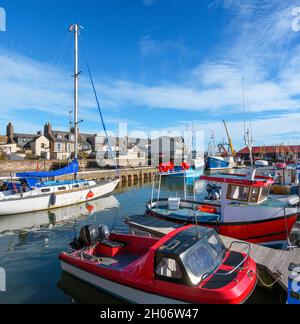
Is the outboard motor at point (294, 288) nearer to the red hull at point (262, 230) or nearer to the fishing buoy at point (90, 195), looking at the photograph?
the red hull at point (262, 230)

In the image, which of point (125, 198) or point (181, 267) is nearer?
point (181, 267)

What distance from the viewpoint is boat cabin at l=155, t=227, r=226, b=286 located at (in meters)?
6.94

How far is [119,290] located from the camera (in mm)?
8180

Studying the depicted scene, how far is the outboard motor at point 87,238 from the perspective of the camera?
10.6m

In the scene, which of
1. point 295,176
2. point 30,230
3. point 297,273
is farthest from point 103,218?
point 295,176

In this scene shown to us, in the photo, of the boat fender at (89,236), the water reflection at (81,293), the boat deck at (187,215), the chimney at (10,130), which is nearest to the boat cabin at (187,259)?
the water reflection at (81,293)

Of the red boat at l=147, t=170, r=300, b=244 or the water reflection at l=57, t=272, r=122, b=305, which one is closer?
the water reflection at l=57, t=272, r=122, b=305

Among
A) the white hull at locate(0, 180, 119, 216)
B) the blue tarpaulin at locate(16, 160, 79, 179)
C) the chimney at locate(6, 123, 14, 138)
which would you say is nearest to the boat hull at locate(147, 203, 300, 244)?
the white hull at locate(0, 180, 119, 216)

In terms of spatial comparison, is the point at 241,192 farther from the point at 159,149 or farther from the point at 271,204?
the point at 159,149

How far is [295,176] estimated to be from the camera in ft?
83.4

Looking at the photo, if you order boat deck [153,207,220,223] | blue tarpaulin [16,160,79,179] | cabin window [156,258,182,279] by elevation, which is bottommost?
boat deck [153,207,220,223]

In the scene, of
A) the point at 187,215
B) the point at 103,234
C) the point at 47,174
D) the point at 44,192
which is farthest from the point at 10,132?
the point at 103,234

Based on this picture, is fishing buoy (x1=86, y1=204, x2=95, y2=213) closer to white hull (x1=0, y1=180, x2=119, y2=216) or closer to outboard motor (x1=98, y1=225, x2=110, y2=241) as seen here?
white hull (x1=0, y1=180, x2=119, y2=216)

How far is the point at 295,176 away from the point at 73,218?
21732 mm
